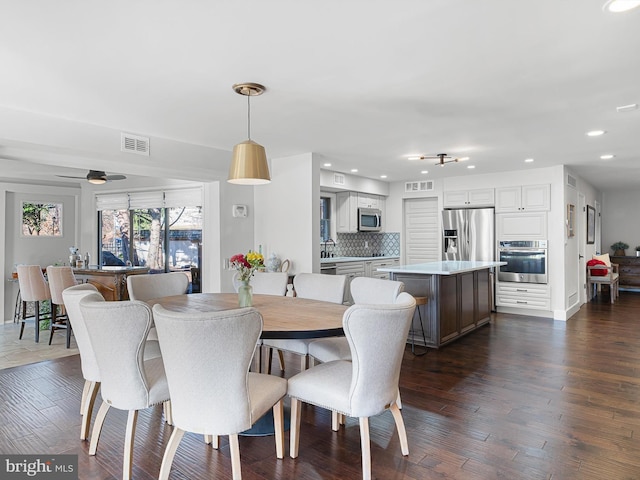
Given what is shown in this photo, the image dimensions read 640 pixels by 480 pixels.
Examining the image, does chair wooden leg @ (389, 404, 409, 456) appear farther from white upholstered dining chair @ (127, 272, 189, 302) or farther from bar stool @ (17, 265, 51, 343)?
bar stool @ (17, 265, 51, 343)

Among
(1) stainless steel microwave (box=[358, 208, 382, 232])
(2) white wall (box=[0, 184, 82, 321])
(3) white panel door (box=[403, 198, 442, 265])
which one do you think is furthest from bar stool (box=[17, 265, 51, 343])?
(3) white panel door (box=[403, 198, 442, 265])

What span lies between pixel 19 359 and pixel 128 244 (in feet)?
9.69

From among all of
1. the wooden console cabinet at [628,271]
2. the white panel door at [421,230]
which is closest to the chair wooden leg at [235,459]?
the white panel door at [421,230]

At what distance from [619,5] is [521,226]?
16.9 feet

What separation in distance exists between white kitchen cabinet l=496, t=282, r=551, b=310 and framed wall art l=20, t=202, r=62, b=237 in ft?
24.7

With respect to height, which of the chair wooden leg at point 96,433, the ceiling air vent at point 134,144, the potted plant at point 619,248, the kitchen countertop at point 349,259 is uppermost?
the ceiling air vent at point 134,144

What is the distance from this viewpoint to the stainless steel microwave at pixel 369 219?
24.7 feet

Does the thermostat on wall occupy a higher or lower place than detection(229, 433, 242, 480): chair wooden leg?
higher

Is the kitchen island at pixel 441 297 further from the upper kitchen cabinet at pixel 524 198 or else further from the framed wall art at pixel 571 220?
the framed wall art at pixel 571 220

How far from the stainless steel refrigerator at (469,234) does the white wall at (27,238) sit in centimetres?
652

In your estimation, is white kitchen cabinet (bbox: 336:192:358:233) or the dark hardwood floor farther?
white kitchen cabinet (bbox: 336:192:358:233)

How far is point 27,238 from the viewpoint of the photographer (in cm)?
677

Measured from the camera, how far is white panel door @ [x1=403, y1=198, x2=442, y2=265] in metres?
7.80

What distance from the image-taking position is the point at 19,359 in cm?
439
